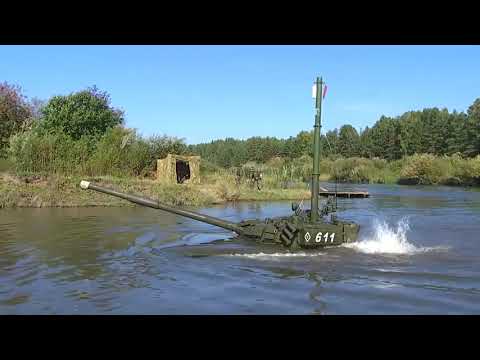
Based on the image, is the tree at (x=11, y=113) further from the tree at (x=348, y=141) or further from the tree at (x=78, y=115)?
the tree at (x=348, y=141)

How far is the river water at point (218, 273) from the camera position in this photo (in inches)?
300

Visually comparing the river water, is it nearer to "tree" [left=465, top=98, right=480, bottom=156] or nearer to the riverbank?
the riverbank

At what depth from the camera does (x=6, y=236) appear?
14773 millimetres

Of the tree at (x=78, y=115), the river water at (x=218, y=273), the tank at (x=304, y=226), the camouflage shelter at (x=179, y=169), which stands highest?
the tree at (x=78, y=115)

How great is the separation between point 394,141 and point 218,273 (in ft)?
323

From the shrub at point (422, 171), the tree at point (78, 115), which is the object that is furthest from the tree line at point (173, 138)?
the shrub at point (422, 171)

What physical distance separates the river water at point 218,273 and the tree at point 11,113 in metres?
29.2

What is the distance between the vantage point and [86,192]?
1056 inches

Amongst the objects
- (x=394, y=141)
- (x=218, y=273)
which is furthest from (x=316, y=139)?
(x=394, y=141)

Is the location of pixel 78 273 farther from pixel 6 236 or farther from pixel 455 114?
pixel 455 114

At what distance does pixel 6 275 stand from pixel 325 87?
25.6ft

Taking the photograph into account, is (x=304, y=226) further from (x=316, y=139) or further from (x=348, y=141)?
(x=348, y=141)

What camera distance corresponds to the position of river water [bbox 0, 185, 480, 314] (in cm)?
762
